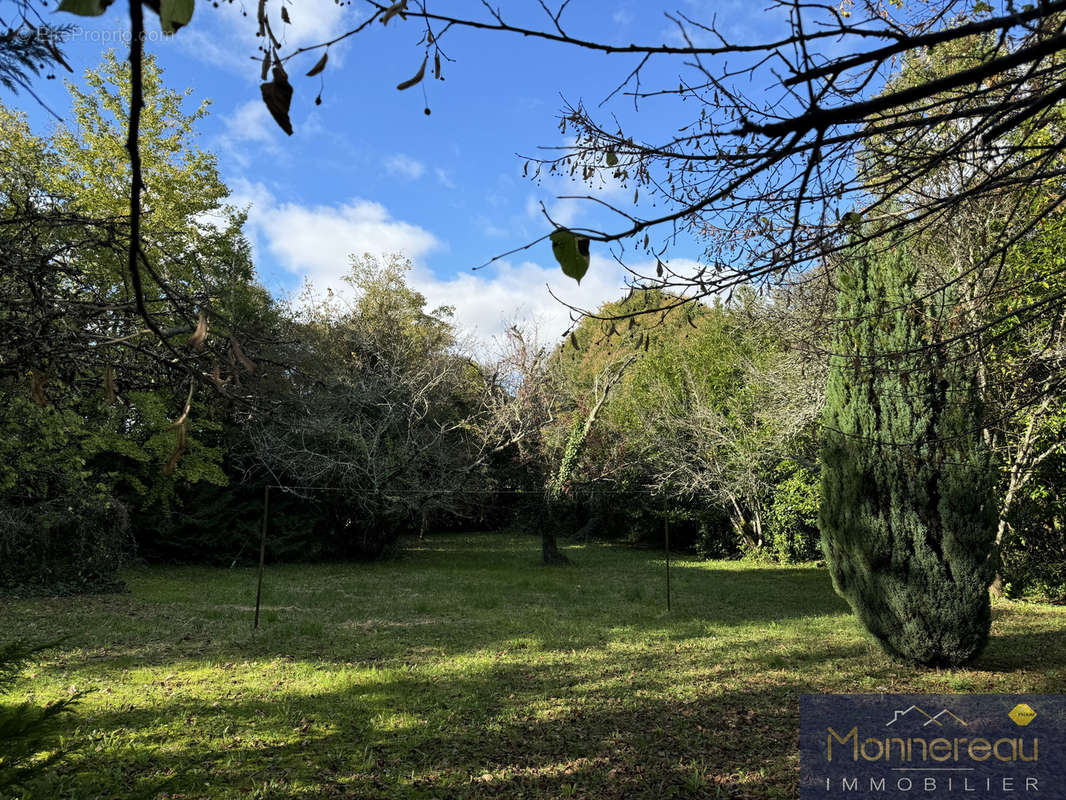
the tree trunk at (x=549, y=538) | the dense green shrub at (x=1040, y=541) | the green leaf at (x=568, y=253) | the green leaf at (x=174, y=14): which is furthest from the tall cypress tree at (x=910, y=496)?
the tree trunk at (x=549, y=538)

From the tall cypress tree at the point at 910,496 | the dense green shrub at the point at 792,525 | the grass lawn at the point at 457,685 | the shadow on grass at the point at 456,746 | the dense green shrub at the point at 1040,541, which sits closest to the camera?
the shadow on grass at the point at 456,746

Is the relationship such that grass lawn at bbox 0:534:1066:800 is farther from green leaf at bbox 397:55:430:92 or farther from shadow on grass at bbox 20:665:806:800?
green leaf at bbox 397:55:430:92

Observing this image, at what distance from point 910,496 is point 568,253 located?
5734mm

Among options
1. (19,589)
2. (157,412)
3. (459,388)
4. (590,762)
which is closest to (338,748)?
(590,762)

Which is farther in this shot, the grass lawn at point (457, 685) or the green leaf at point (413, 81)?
the grass lawn at point (457, 685)

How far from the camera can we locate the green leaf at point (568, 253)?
0.95 metres

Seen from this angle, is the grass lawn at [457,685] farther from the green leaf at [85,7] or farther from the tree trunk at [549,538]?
the tree trunk at [549,538]

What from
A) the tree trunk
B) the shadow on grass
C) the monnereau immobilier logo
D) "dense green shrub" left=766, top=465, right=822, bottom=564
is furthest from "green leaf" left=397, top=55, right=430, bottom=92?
"dense green shrub" left=766, top=465, right=822, bottom=564

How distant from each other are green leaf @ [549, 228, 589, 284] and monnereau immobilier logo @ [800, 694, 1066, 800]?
3.67m

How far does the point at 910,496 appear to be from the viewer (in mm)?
5621

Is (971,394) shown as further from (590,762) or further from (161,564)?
(161,564)

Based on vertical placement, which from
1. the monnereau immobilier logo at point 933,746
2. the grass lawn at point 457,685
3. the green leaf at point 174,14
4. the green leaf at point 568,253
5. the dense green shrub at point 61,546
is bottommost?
the grass lawn at point 457,685

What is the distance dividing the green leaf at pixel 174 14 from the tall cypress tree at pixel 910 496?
18.2ft

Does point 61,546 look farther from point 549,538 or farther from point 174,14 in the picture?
point 174,14
